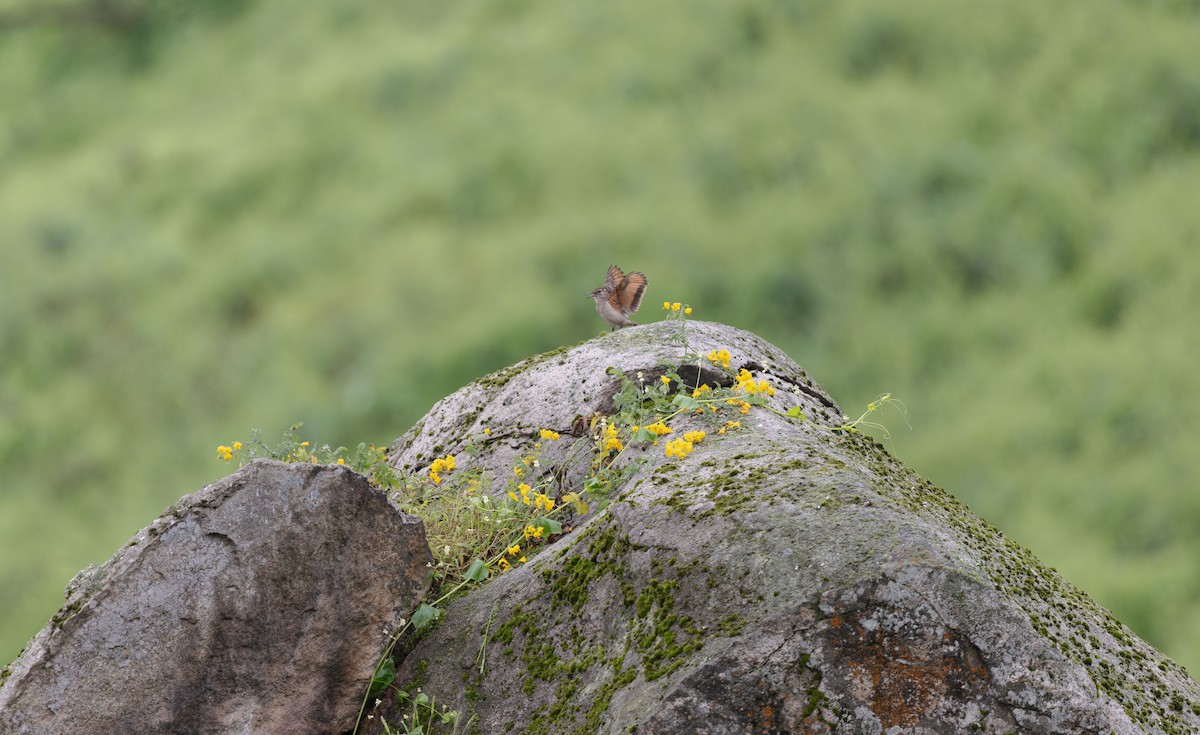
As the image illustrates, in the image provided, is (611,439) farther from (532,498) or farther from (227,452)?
(227,452)

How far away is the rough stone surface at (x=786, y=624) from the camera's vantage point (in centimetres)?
294

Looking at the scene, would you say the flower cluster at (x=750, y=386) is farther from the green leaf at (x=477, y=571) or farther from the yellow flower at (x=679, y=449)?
the green leaf at (x=477, y=571)

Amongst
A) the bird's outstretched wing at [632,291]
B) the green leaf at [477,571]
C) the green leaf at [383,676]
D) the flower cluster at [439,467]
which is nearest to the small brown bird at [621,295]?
the bird's outstretched wing at [632,291]

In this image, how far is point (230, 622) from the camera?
3402mm

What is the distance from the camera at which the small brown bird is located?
498cm

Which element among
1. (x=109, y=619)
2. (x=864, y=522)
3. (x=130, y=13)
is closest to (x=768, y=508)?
(x=864, y=522)

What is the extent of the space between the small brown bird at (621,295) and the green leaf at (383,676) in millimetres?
1892

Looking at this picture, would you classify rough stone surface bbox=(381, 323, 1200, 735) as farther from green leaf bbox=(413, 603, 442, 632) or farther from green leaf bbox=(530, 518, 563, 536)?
green leaf bbox=(530, 518, 563, 536)

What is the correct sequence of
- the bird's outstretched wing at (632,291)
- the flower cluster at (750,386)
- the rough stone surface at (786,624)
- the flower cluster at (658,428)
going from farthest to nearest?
the bird's outstretched wing at (632,291) < the flower cluster at (750,386) < the flower cluster at (658,428) < the rough stone surface at (786,624)

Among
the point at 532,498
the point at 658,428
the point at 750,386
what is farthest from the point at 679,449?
the point at 532,498

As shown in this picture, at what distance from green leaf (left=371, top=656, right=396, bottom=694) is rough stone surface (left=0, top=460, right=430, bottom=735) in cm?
5

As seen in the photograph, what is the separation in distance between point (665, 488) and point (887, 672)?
34.1 inches

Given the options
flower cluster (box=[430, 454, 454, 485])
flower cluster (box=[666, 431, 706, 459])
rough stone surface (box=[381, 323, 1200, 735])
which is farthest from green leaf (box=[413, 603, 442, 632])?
flower cluster (box=[666, 431, 706, 459])

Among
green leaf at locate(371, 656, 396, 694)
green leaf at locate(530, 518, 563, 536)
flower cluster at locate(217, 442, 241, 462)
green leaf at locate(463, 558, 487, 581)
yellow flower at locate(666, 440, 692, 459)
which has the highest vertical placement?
flower cluster at locate(217, 442, 241, 462)
